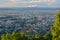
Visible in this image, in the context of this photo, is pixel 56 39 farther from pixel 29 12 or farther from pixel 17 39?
pixel 29 12

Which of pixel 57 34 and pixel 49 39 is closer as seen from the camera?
pixel 57 34

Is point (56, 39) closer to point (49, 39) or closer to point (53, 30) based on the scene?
point (53, 30)

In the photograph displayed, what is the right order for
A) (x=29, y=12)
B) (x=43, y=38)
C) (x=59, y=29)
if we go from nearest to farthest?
1. (x=59, y=29)
2. (x=43, y=38)
3. (x=29, y=12)

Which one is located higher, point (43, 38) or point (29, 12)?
point (43, 38)

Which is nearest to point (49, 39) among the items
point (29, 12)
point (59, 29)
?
point (59, 29)

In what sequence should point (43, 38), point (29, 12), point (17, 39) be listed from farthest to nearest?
point (29, 12)
point (43, 38)
point (17, 39)

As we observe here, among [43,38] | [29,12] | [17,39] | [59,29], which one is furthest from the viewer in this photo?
[29,12]

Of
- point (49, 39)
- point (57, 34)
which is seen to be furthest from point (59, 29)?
point (49, 39)

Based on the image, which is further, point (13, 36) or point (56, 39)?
point (13, 36)

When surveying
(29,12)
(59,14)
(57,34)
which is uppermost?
(59,14)
